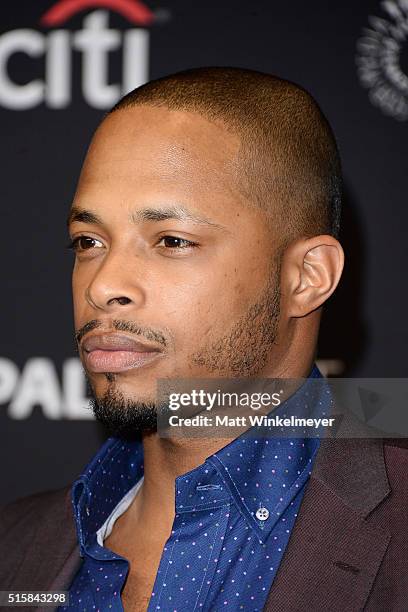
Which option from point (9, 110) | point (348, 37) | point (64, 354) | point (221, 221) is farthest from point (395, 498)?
point (9, 110)

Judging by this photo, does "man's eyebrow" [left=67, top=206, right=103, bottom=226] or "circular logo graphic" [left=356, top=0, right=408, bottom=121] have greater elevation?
"circular logo graphic" [left=356, top=0, right=408, bottom=121]

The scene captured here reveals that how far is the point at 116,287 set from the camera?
1.48 m

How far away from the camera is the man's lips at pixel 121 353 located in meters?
1.49

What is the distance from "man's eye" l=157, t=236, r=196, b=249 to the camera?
152cm

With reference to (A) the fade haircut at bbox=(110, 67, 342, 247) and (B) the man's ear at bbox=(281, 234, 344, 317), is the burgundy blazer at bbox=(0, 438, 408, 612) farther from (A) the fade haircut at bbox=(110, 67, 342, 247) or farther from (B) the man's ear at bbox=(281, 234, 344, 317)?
(A) the fade haircut at bbox=(110, 67, 342, 247)

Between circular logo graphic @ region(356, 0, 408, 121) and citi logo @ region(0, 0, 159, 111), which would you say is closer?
circular logo graphic @ region(356, 0, 408, 121)

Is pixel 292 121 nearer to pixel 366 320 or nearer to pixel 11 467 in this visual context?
pixel 366 320

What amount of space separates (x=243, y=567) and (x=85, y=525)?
0.39 metres

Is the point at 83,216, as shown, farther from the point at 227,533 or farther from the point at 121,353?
the point at 227,533

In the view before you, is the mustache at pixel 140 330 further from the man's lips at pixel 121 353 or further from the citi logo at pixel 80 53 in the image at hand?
the citi logo at pixel 80 53

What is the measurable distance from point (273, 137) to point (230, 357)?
0.45 m

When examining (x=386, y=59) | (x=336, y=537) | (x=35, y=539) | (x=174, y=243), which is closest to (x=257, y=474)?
(x=336, y=537)

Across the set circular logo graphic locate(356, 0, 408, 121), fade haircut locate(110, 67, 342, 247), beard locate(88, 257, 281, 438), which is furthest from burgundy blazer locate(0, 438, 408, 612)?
circular logo graphic locate(356, 0, 408, 121)

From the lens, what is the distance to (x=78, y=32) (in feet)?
8.04
